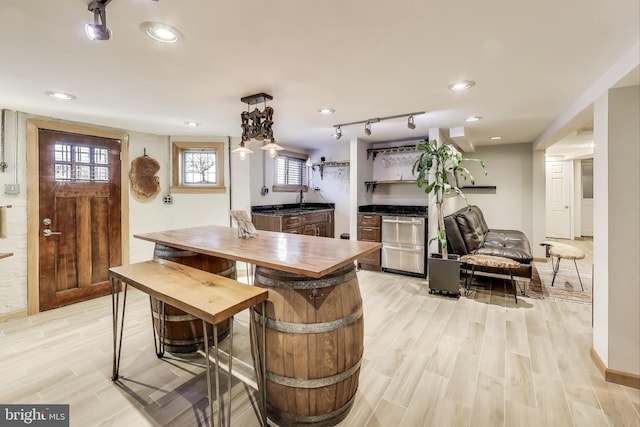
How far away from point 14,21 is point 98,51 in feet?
1.19

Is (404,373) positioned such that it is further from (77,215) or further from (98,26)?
(77,215)

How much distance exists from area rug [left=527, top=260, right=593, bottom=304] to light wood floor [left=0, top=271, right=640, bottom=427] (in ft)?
1.29

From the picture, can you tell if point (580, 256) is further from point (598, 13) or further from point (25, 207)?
point (25, 207)

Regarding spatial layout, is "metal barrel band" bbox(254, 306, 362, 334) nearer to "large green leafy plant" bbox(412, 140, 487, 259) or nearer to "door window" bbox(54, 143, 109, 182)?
"large green leafy plant" bbox(412, 140, 487, 259)

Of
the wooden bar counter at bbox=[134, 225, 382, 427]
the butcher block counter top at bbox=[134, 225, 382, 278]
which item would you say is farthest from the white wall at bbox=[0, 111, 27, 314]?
the wooden bar counter at bbox=[134, 225, 382, 427]

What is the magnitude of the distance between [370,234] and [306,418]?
3295 mm

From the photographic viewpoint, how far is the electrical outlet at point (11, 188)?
2.97m

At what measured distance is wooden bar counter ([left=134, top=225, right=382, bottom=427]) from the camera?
152cm

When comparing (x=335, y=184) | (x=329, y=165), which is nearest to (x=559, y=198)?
(x=335, y=184)

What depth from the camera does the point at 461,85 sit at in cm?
234

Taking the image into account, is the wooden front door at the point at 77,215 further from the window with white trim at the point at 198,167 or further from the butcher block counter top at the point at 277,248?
the butcher block counter top at the point at 277,248

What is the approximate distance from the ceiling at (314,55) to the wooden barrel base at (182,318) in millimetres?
1370

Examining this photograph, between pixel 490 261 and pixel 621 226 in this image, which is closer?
pixel 621 226

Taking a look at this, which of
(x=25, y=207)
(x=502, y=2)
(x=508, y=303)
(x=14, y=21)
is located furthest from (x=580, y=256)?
(x=25, y=207)
